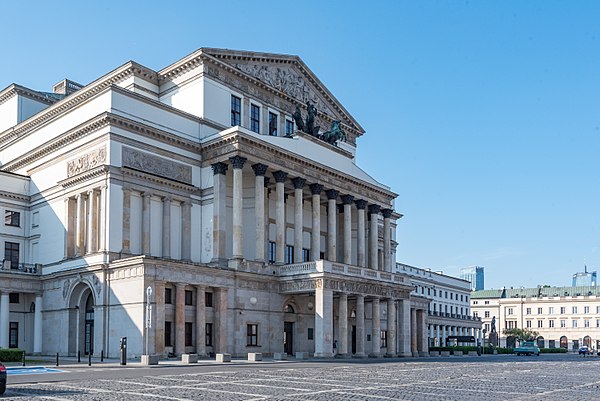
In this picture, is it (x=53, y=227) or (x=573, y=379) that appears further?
(x=53, y=227)

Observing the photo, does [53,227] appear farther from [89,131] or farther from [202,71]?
[202,71]

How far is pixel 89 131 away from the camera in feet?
188

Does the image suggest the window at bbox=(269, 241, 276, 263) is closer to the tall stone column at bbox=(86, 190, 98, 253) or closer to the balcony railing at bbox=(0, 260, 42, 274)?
the tall stone column at bbox=(86, 190, 98, 253)

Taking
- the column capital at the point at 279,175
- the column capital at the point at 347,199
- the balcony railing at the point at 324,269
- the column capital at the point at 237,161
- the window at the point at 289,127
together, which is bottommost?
the balcony railing at the point at 324,269

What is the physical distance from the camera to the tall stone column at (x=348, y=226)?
7131cm

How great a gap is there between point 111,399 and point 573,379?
2115 centimetres

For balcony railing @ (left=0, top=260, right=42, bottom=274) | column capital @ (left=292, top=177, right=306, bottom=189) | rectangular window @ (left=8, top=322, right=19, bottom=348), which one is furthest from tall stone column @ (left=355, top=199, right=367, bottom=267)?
rectangular window @ (left=8, top=322, right=19, bottom=348)

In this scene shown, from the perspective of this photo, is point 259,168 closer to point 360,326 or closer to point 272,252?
point 272,252

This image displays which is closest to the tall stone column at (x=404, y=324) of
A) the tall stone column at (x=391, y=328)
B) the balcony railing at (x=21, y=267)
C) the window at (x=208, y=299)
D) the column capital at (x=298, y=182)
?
the tall stone column at (x=391, y=328)

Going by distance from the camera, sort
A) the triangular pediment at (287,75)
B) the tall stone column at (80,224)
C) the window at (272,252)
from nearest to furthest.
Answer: the tall stone column at (80,224) → the window at (272,252) → the triangular pediment at (287,75)

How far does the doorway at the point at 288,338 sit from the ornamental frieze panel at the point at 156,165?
48.8 feet

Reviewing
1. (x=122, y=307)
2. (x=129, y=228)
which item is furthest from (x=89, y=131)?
(x=122, y=307)

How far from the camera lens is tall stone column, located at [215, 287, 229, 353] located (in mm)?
56031

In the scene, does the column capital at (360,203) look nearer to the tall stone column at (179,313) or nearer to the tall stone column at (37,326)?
the tall stone column at (179,313)
